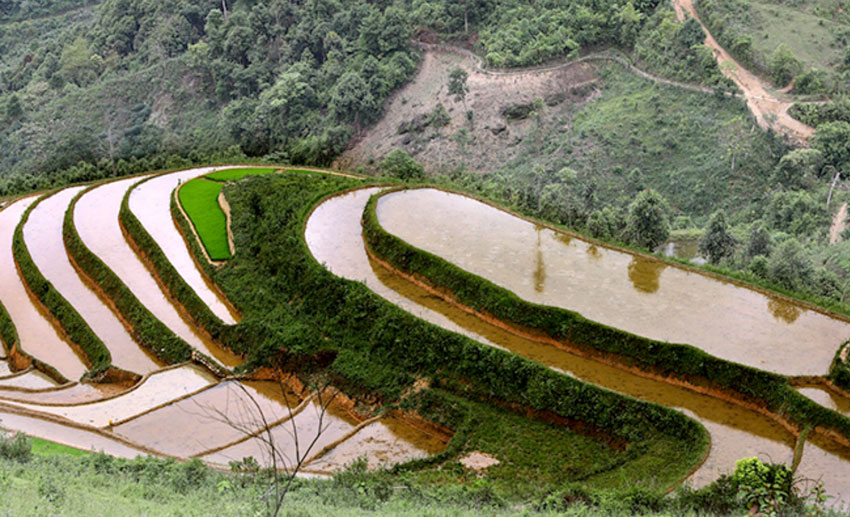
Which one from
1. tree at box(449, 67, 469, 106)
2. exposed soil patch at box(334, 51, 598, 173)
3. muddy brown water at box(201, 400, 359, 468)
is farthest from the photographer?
tree at box(449, 67, 469, 106)

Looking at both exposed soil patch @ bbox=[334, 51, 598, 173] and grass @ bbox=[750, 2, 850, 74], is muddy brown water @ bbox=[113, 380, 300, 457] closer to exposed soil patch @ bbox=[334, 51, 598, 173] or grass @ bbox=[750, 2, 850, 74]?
exposed soil patch @ bbox=[334, 51, 598, 173]

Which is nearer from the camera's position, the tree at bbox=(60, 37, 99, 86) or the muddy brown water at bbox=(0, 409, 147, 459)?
the muddy brown water at bbox=(0, 409, 147, 459)

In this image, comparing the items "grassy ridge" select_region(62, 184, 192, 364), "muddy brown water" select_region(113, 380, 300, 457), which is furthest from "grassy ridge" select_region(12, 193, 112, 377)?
"muddy brown water" select_region(113, 380, 300, 457)

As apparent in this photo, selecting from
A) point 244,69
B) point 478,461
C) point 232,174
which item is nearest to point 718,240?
point 478,461

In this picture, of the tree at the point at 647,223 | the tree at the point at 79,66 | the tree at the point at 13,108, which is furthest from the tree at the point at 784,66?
the tree at the point at 13,108

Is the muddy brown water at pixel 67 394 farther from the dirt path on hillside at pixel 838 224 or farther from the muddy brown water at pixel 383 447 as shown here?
the dirt path on hillside at pixel 838 224
